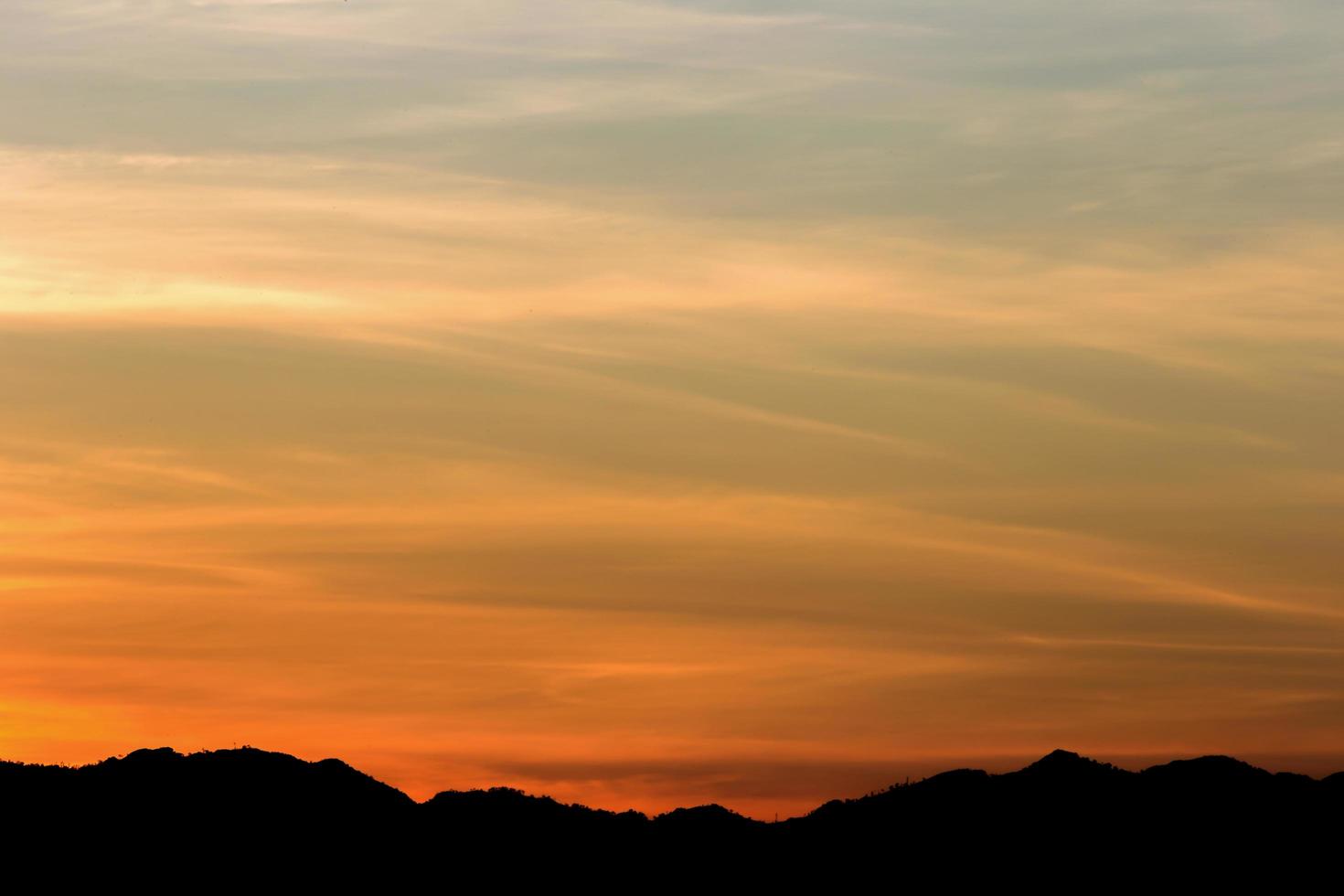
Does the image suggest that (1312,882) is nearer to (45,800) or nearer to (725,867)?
(725,867)

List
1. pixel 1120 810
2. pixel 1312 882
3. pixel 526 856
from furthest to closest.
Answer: pixel 526 856
pixel 1120 810
pixel 1312 882

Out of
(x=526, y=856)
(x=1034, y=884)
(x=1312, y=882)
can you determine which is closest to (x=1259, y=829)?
(x=1312, y=882)

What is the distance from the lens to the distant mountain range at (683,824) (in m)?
86.4

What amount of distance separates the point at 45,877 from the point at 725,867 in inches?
1227

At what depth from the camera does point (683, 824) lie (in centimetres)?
9969

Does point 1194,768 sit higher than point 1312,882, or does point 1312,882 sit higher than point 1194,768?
point 1194,768

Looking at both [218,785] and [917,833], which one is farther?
[218,785]

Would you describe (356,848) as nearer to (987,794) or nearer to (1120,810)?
(987,794)

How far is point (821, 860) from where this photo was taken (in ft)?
298

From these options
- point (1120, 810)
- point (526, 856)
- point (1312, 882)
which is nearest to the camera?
point (1312, 882)

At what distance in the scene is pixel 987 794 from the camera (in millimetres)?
92438

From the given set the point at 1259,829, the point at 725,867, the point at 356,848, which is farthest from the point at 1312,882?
the point at 356,848

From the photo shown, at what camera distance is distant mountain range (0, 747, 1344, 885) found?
283 feet

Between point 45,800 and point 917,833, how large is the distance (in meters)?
41.8
